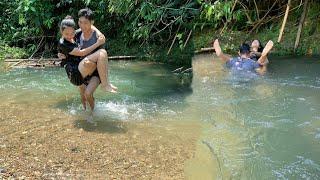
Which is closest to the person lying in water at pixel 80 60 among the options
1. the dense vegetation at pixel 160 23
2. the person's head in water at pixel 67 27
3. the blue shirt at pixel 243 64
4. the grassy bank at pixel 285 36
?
the person's head in water at pixel 67 27

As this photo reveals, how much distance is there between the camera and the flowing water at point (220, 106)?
4.48 metres

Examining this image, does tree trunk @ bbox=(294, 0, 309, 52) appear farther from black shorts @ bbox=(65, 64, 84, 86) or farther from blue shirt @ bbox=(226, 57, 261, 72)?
black shorts @ bbox=(65, 64, 84, 86)

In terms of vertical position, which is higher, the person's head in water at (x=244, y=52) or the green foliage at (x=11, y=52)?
the person's head in water at (x=244, y=52)

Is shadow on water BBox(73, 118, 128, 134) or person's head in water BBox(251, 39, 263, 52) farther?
person's head in water BBox(251, 39, 263, 52)

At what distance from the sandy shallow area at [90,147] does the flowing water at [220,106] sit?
0.15m

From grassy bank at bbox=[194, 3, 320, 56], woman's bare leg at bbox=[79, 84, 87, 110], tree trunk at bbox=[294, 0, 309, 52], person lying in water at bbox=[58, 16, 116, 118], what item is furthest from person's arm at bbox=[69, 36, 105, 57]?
tree trunk at bbox=[294, 0, 309, 52]

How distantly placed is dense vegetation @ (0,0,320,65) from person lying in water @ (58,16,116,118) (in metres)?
3.69

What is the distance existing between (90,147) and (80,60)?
150 cm

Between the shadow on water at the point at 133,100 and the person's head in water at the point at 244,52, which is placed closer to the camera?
the shadow on water at the point at 133,100

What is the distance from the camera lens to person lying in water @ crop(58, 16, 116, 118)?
242 inches

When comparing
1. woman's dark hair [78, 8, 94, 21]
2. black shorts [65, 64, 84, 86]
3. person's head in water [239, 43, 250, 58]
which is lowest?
person's head in water [239, 43, 250, 58]

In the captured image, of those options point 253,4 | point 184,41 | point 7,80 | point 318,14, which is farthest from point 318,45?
point 7,80

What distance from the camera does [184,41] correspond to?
10.9m

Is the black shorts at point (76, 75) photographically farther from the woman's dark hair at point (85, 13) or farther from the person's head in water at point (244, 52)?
the person's head in water at point (244, 52)
